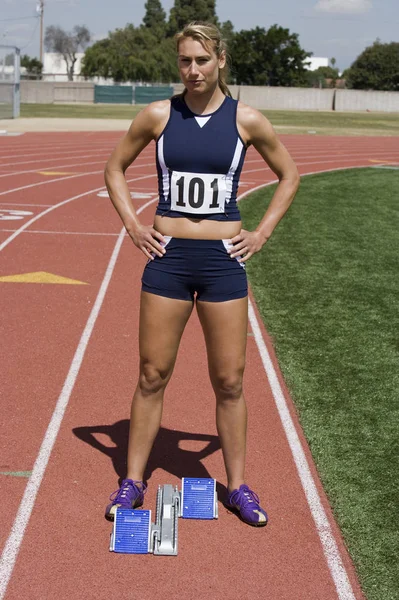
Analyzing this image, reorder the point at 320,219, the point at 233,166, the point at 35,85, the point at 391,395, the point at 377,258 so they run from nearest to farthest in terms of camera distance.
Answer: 1. the point at 233,166
2. the point at 391,395
3. the point at 377,258
4. the point at 320,219
5. the point at 35,85

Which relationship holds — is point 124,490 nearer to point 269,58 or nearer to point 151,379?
point 151,379

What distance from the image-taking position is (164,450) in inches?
204

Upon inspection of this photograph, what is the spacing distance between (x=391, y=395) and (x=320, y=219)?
831 cm

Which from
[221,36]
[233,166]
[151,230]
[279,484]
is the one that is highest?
[221,36]

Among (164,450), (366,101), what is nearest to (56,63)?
(366,101)

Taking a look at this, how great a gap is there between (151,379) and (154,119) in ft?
4.00

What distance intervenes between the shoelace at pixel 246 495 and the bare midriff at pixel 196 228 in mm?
1258

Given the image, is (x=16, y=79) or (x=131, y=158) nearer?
(x=131, y=158)

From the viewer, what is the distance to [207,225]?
4.03 m

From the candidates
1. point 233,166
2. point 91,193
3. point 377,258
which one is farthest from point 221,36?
point 91,193

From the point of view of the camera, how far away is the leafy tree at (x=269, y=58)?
284 feet

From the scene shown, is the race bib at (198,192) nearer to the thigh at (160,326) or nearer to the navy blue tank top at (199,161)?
the navy blue tank top at (199,161)

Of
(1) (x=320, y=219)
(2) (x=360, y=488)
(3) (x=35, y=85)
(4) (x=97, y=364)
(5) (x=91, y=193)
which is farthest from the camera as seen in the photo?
(3) (x=35, y=85)

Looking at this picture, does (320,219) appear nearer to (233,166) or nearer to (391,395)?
(391,395)
